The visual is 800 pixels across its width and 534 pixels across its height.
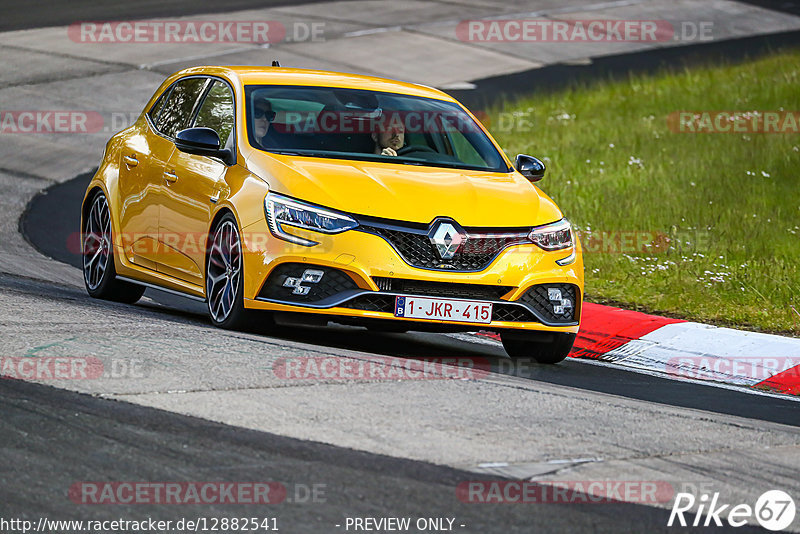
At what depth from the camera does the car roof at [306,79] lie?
9.32m

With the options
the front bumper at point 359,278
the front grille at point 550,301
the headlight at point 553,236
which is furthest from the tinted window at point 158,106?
the front grille at point 550,301

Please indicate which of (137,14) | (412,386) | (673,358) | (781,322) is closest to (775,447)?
(412,386)

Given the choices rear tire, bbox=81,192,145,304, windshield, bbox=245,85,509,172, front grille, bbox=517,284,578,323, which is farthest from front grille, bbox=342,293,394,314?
rear tire, bbox=81,192,145,304

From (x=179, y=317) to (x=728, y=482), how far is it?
473 cm

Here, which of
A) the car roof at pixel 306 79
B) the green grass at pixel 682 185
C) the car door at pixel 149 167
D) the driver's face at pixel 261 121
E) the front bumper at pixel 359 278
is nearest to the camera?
the front bumper at pixel 359 278

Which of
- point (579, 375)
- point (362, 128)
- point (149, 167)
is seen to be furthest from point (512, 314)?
Result: point (149, 167)

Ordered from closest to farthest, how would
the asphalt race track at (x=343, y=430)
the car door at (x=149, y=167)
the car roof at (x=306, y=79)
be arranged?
the asphalt race track at (x=343, y=430) < the car roof at (x=306, y=79) < the car door at (x=149, y=167)

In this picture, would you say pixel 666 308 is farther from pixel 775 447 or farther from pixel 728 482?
pixel 728 482

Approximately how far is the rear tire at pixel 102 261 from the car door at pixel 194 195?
0.94m

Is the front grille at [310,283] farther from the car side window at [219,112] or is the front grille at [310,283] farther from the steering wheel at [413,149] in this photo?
the steering wheel at [413,149]

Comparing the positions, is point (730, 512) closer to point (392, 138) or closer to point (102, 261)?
point (392, 138)

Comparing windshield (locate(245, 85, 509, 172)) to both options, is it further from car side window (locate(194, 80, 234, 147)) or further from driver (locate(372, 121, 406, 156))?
car side window (locate(194, 80, 234, 147))

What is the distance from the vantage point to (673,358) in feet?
31.3

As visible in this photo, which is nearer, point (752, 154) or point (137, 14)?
point (752, 154)
